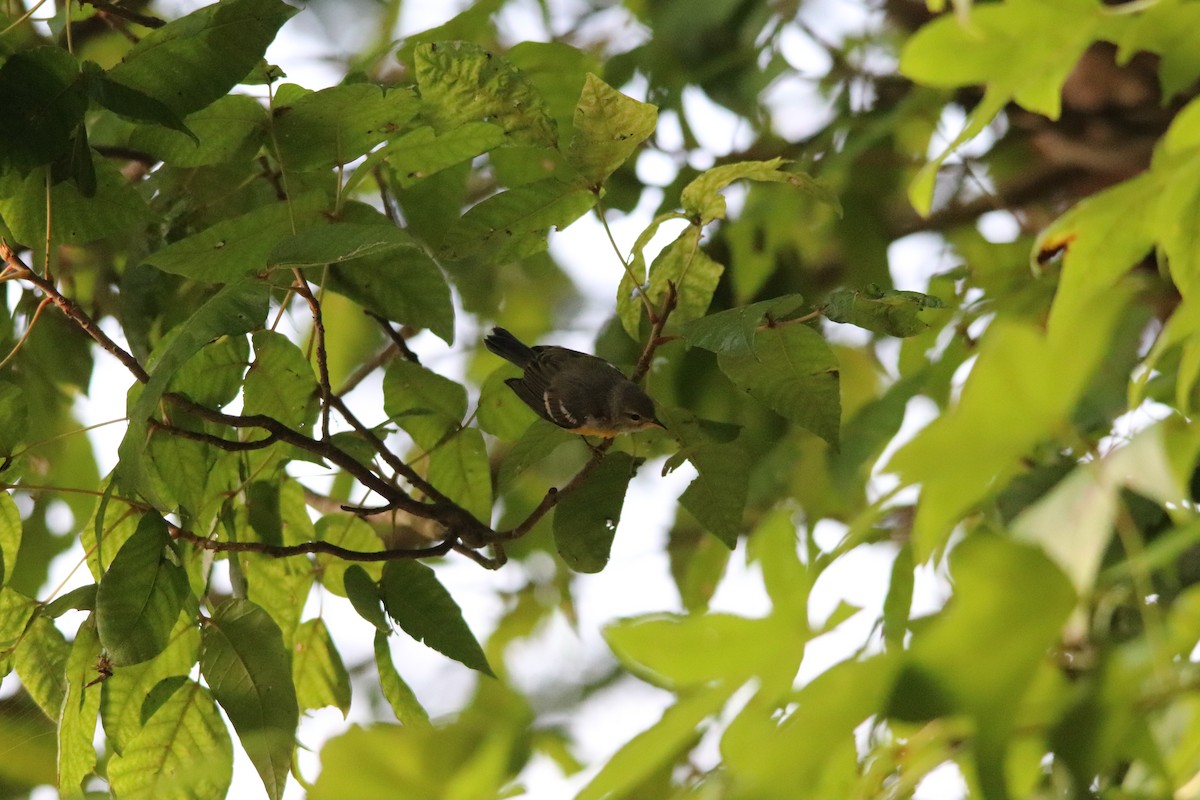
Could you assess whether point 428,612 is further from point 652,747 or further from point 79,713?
point 652,747

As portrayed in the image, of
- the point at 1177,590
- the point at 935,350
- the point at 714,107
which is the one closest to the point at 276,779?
the point at 1177,590

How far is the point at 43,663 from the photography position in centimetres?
122

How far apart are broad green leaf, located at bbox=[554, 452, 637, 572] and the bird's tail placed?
1.21 m

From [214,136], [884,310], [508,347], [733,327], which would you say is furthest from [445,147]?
[508,347]

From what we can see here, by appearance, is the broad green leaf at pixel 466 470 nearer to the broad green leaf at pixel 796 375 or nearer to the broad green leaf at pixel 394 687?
the broad green leaf at pixel 394 687

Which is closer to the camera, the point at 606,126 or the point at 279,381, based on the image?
the point at 606,126

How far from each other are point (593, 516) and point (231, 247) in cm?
53

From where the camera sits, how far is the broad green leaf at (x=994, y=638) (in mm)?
490

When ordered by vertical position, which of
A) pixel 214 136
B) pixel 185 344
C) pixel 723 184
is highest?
pixel 214 136

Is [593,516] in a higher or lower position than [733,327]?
lower

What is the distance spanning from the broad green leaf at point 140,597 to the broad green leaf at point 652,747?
2.35 ft

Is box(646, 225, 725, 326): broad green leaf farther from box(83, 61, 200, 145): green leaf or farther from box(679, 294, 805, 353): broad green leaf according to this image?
box(83, 61, 200, 145): green leaf

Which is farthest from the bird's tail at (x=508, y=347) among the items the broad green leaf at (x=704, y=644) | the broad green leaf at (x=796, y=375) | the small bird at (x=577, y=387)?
the broad green leaf at (x=704, y=644)

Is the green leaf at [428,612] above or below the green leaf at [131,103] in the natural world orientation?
below
